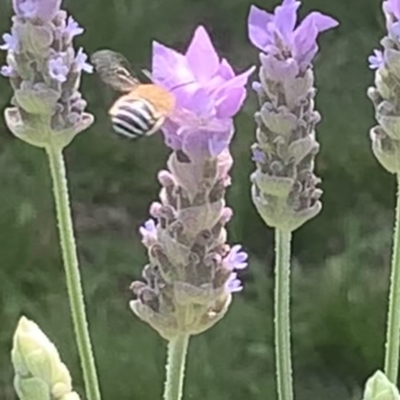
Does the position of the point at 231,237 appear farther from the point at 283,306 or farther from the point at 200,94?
the point at 200,94

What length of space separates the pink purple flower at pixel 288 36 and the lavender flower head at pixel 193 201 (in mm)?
67

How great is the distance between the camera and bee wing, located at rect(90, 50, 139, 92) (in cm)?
92

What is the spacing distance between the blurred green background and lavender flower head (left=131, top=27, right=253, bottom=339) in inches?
41.7

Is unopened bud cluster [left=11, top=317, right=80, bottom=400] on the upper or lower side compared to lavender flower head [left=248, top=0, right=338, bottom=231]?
lower

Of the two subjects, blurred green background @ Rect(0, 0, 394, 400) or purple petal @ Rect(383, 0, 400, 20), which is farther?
blurred green background @ Rect(0, 0, 394, 400)

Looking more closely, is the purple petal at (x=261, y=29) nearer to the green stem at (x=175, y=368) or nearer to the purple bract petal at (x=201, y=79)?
the purple bract petal at (x=201, y=79)

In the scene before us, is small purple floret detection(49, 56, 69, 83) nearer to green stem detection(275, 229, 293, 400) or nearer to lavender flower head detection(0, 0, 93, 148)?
lavender flower head detection(0, 0, 93, 148)

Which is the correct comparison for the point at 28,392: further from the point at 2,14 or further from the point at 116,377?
the point at 2,14

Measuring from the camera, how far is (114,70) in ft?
3.05

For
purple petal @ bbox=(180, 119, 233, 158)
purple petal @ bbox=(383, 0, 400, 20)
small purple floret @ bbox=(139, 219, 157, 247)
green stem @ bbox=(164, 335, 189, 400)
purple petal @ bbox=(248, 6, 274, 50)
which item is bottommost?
green stem @ bbox=(164, 335, 189, 400)

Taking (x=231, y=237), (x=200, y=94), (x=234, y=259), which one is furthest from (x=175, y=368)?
(x=231, y=237)

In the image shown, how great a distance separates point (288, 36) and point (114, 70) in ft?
0.42

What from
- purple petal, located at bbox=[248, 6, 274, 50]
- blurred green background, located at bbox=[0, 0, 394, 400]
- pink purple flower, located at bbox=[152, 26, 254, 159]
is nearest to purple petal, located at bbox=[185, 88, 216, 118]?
pink purple flower, located at bbox=[152, 26, 254, 159]

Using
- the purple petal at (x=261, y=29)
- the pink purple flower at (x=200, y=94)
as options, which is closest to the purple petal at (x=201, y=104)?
the pink purple flower at (x=200, y=94)
